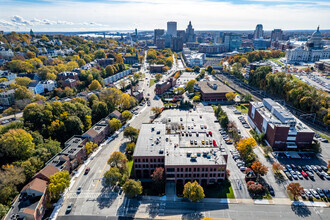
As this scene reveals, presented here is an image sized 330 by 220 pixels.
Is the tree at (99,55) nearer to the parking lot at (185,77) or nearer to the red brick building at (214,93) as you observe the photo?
the parking lot at (185,77)

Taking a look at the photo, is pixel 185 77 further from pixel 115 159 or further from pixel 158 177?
pixel 158 177

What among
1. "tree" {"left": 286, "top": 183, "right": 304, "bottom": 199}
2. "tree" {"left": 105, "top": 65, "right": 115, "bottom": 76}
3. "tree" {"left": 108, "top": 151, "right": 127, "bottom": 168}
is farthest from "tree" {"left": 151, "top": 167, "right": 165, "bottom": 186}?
"tree" {"left": 105, "top": 65, "right": 115, "bottom": 76}

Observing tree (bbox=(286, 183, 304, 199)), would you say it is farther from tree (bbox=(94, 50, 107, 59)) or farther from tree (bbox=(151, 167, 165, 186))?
tree (bbox=(94, 50, 107, 59))

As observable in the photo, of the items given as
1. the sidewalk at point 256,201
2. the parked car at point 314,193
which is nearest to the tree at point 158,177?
the sidewalk at point 256,201

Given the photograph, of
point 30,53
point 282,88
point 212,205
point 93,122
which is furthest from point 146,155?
point 30,53

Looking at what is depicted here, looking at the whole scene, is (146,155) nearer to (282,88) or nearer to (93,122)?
(93,122)
